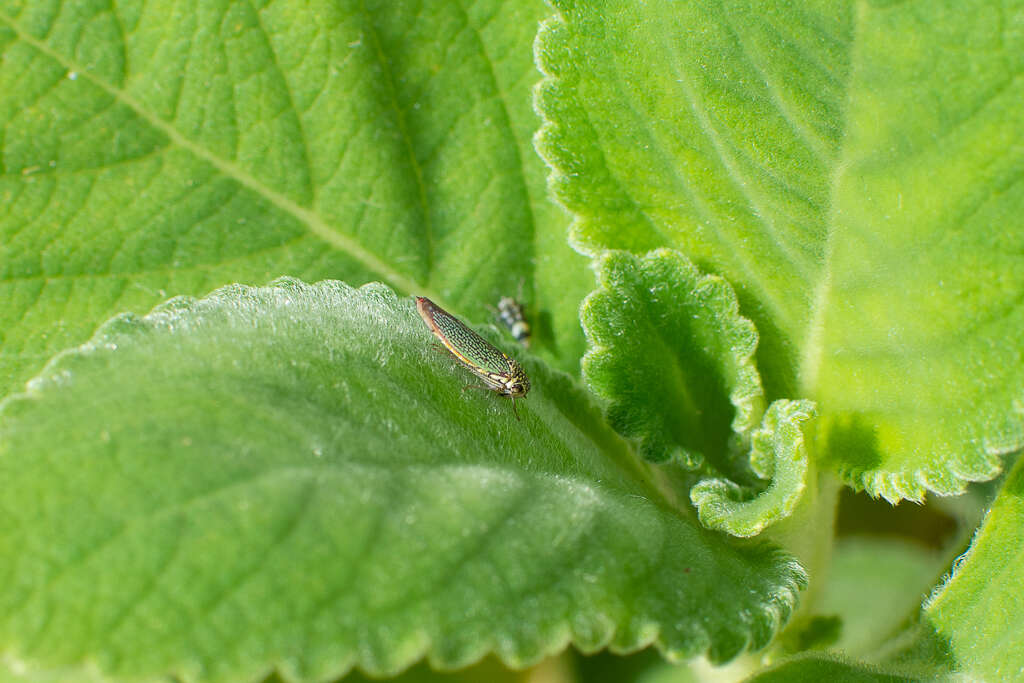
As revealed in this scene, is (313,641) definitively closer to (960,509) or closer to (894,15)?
(894,15)

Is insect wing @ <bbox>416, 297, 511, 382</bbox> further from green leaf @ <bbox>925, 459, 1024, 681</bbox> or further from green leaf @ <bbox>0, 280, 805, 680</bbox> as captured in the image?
green leaf @ <bbox>925, 459, 1024, 681</bbox>

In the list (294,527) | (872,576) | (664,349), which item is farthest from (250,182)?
(872,576)

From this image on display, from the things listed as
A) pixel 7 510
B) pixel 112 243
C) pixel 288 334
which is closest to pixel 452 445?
pixel 288 334

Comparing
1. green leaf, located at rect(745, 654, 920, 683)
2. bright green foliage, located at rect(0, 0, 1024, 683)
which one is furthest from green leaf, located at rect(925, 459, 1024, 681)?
green leaf, located at rect(745, 654, 920, 683)

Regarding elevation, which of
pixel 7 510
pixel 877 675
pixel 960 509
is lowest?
pixel 960 509

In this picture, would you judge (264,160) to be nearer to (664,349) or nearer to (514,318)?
(514,318)
